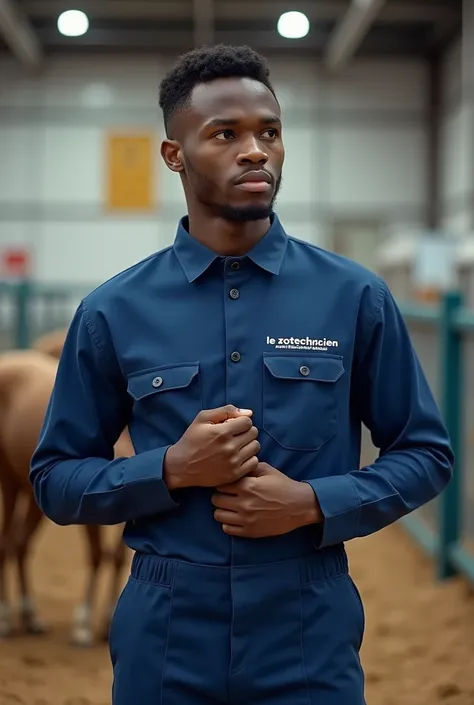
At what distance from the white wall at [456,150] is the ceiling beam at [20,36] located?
5189 mm

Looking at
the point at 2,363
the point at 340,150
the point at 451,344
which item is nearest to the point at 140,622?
the point at 2,363

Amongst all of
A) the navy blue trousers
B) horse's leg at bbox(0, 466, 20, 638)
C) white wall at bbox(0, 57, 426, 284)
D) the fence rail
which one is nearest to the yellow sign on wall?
white wall at bbox(0, 57, 426, 284)

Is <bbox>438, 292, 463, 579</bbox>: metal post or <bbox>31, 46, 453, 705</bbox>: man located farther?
<bbox>438, 292, 463, 579</bbox>: metal post

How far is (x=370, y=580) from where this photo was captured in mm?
5383

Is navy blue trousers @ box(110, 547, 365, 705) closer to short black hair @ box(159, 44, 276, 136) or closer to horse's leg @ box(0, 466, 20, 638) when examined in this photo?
short black hair @ box(159, 44, 276, 136)

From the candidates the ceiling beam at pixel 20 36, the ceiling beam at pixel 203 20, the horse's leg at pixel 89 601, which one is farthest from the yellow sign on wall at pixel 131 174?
the horse's leg at pixel 89 601

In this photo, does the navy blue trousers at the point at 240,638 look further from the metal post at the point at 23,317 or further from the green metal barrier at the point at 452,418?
the metal post at the point at 23,317

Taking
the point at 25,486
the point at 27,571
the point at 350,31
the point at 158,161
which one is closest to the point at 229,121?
the point at 25,486

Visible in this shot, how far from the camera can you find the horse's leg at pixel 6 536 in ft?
14.5

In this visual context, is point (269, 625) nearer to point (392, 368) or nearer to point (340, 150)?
point (392, 368)

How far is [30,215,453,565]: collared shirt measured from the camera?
162cm

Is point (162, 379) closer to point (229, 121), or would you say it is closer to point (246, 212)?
point (246, 212)

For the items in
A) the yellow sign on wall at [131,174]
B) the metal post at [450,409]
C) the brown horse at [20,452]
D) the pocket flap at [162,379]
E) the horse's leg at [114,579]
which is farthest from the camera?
the yellow sign on wall at [131,174]

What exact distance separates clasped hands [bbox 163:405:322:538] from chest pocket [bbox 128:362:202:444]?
0.08m
